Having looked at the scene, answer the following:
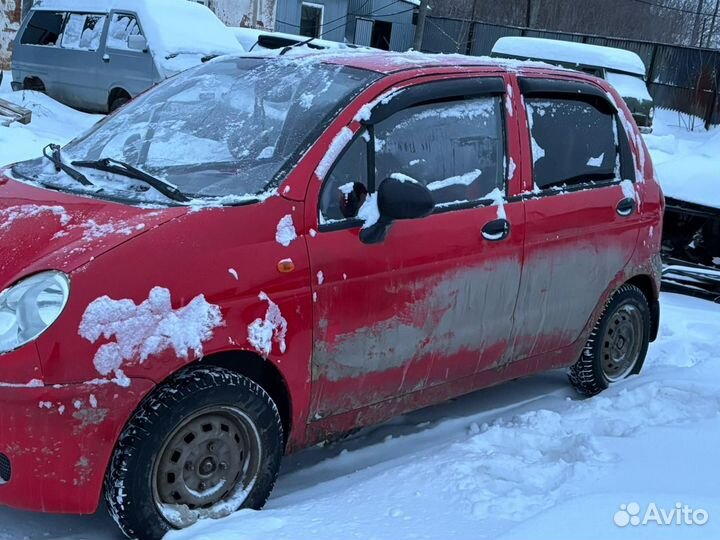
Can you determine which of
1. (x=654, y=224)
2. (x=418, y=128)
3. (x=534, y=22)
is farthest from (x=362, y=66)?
(x=534, y=22)

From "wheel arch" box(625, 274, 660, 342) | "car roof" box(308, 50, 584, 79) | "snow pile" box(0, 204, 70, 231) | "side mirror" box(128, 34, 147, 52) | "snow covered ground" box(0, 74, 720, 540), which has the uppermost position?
"car roof" box(308, 50, 584, 79)

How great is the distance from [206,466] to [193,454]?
77 millimetres

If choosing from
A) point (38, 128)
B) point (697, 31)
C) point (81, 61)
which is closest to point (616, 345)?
point (38, 128)

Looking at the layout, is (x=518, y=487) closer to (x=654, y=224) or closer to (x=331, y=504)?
(x=331, y=504)

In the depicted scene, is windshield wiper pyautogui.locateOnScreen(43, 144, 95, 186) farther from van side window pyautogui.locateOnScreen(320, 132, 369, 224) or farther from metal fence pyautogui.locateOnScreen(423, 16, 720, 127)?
metal fence pyautogui.locateOnScreen(423, 16, 720, 127)

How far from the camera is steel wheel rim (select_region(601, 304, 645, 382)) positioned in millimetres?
4961

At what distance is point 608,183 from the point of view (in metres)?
4.71

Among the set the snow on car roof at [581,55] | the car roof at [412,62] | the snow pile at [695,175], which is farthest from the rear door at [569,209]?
the snow on car roof at [581,55]

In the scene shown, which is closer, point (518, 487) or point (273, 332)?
point (273, 332)

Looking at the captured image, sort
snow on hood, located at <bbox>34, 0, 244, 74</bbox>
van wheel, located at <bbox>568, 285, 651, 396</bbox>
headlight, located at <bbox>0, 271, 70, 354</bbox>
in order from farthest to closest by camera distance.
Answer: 1. snow on hood, located at <bbox>34, 0, 244, 74</bbox>
2. van wheel, located at <bbox>568, 285, 651, 396</bbox>
3. headlight, located at <bbox>0, 271, 70, 354</bbox>

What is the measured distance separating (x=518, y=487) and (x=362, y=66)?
1.94 metres

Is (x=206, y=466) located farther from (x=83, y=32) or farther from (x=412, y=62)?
(x=83, y=32)

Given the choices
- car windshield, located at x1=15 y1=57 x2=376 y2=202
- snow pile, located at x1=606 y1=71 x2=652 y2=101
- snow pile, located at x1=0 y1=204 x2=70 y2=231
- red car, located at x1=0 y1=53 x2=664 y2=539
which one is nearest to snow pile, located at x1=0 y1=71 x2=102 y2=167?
car windshield, located at x1=15 y1=57 x2=376 y2=202

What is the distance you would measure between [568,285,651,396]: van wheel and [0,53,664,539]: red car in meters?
0.03
